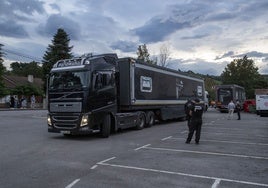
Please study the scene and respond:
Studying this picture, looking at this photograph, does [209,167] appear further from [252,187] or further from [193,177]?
[252,187]

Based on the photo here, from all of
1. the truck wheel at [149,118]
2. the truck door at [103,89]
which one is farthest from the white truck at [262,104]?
the truck door at [103,89]

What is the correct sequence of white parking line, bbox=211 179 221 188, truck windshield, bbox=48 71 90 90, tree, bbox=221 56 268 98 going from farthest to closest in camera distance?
tree, bbox=221 56 268 98
truck windshield, bbox=48 71 90 90
white parking line, bbox=211 179 221 188

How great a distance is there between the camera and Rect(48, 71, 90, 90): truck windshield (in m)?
14.1

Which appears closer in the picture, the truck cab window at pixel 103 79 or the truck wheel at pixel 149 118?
the truck cab window at pixel 103 79

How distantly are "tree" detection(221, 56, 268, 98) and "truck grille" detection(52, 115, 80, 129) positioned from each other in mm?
64118

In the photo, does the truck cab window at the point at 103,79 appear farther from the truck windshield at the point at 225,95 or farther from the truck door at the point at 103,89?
the truck windshield at the point at 225,95

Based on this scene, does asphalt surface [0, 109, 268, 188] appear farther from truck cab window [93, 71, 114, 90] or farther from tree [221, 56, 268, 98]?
tree [221, 56, 268, 98]

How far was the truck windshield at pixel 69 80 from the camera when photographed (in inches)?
553

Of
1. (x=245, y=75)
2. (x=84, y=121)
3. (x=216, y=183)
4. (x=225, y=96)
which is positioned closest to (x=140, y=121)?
(x=84, y=121)

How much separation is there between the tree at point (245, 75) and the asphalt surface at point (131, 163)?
208 feet

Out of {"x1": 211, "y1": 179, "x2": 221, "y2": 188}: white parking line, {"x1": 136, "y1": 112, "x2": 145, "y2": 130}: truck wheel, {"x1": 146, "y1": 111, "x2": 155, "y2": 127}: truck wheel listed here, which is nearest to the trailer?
{"x1": 146, "y1": 111, "x2": 155, "y2": 127}: truck wheel

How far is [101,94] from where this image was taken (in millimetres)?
14758

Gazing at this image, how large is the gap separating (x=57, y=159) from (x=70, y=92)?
4.75 m

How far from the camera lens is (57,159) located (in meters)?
9.68
